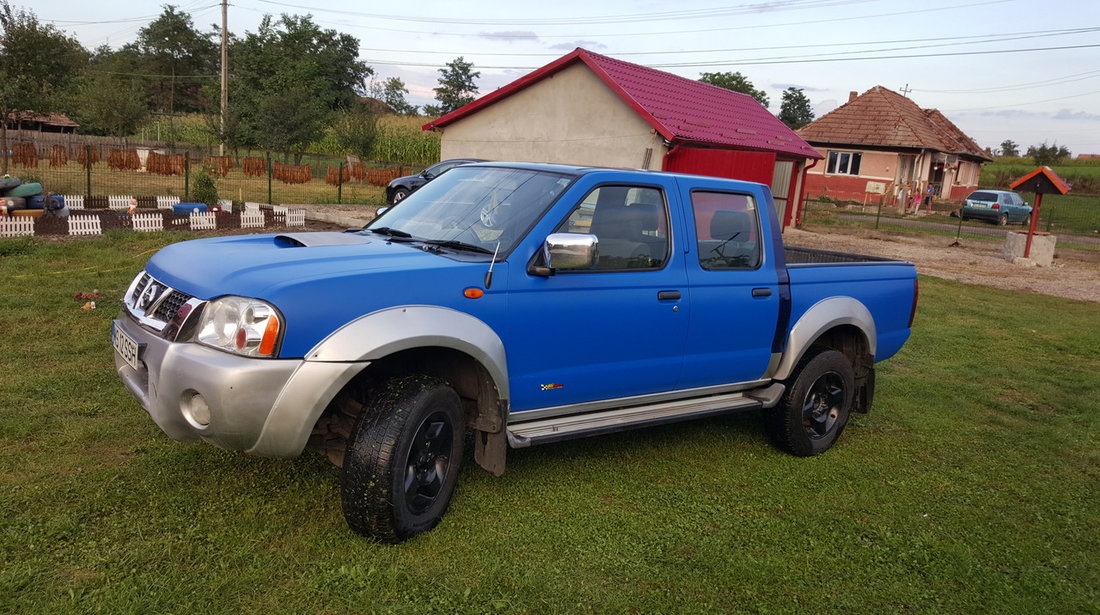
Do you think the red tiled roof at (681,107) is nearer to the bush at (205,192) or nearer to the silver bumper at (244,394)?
the bush at (205,192)

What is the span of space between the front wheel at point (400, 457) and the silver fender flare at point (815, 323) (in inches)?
96.4

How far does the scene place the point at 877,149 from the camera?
132 ft

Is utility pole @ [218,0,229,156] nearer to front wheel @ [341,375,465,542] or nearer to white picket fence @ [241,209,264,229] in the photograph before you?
white picket fence @ [241,209,264,229]

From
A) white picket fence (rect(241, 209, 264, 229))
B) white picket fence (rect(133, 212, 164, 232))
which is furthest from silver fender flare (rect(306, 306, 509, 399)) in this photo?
white picket fence (rect(241, 209, 264, 229))

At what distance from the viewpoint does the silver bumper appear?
3178 millimetres

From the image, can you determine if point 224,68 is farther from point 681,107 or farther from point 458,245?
point 458,245

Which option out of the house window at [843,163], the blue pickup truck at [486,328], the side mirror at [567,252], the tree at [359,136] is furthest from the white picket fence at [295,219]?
the house window at [843,163]

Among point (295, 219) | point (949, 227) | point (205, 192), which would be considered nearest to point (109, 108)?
point (205, 192)

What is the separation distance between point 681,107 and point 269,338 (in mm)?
20408

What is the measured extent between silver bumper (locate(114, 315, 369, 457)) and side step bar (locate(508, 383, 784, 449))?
3.42 feet

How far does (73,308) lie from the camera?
7.50 metres

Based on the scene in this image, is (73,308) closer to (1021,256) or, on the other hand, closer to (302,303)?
(302,303)

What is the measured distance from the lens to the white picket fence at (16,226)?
11812mm

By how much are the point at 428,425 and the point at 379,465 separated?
0.34 meters
